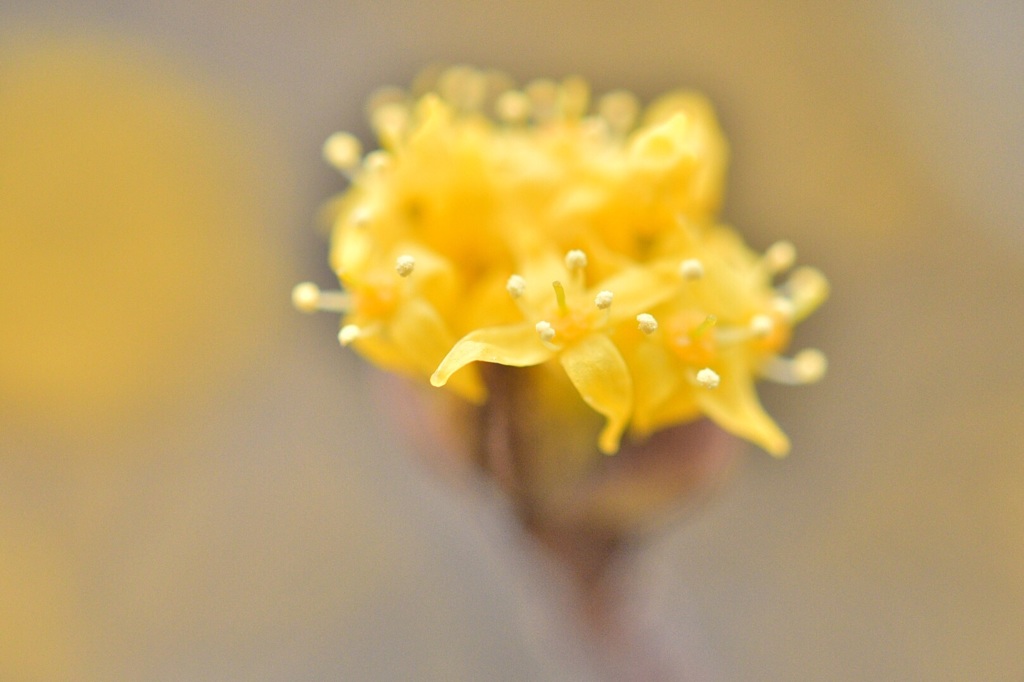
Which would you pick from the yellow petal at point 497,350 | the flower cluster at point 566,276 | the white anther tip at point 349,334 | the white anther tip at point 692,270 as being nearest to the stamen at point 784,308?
the flower cluster at point 566,276

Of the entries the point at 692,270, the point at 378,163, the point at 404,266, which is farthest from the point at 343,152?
the point at 692,270

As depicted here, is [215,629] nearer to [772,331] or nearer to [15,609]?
[15,609]

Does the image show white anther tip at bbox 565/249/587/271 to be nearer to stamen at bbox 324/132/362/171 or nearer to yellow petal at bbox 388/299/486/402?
yellow petal at bbox 388/299/486/402

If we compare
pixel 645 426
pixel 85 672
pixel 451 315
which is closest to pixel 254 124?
pixel 85 672

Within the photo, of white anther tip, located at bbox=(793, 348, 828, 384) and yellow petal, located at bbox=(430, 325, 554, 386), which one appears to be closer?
yellow petal, located at bbox=(430, 325, 554, 386)

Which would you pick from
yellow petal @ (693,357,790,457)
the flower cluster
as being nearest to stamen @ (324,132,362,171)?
the flower cluster

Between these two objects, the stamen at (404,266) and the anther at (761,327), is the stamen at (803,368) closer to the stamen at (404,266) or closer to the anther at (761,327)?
the anther at (761,327)
